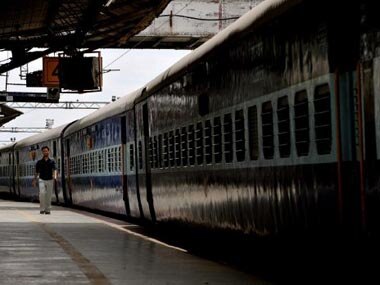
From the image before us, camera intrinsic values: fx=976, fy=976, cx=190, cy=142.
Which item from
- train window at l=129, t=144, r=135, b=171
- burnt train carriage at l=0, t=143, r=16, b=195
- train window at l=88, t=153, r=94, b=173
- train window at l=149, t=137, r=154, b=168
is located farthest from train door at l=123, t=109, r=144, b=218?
burnt train carriage at l=0, t=143, r=16, b=195

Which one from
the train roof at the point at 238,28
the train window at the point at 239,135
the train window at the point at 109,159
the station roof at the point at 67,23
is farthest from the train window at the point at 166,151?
the station roof at the point at 67,23

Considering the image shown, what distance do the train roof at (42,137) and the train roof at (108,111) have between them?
1.94 m

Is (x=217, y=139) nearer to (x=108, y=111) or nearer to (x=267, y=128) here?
(x=267, y=128)

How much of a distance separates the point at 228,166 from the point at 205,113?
50.6 inches

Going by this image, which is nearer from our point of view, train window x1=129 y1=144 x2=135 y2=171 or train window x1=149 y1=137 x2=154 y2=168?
train window x1=149 y1=137 x2=154 y2=168

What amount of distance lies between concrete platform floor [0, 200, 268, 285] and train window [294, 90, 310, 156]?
193 cm

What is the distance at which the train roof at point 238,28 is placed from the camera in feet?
29.5

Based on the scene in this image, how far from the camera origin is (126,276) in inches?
402

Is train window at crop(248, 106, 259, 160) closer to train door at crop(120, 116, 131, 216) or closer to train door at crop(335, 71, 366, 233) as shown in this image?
train door at crop(335, 71, 366, 233)

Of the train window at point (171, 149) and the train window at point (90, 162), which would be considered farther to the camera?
the train window at point (90, 162)

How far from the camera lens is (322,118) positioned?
7.65 m

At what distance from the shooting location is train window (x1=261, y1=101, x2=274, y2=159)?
9.20 metres

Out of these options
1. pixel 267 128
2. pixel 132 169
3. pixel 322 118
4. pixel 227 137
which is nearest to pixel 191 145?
pixel 227 137

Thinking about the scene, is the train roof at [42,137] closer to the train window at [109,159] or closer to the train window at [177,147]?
the train window at [109,159]
